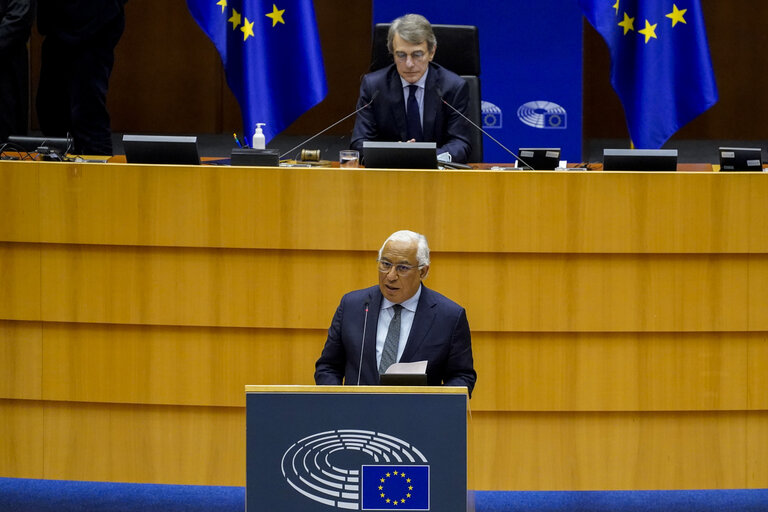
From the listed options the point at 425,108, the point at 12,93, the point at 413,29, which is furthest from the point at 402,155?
the point at 12,93

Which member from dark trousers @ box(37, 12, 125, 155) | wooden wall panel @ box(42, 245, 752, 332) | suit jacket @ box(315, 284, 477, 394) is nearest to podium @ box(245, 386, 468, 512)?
suit jacket @ box(315, 284, 477, 394)

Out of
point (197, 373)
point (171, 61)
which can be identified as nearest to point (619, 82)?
point (197, 373)

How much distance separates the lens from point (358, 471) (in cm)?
296

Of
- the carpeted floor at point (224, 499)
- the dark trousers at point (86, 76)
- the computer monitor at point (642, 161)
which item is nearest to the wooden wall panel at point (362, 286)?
the computer monitor at point (642, 161)

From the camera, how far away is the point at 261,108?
5.70 m

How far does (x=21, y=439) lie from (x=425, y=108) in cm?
255

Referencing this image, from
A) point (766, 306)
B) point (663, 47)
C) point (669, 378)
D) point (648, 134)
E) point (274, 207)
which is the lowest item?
point (669, 378)

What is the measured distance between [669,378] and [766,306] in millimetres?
490

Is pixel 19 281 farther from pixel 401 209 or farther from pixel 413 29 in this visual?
pixel 413 29

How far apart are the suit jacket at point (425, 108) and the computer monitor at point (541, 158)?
36.6 inches

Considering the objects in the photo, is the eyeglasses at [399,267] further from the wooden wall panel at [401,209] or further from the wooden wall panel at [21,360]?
the wooden wall panel at [21,360]

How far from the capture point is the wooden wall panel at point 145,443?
4500 mm

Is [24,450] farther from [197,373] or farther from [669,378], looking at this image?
[669,378]

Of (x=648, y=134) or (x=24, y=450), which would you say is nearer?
(x=24, y=450)
